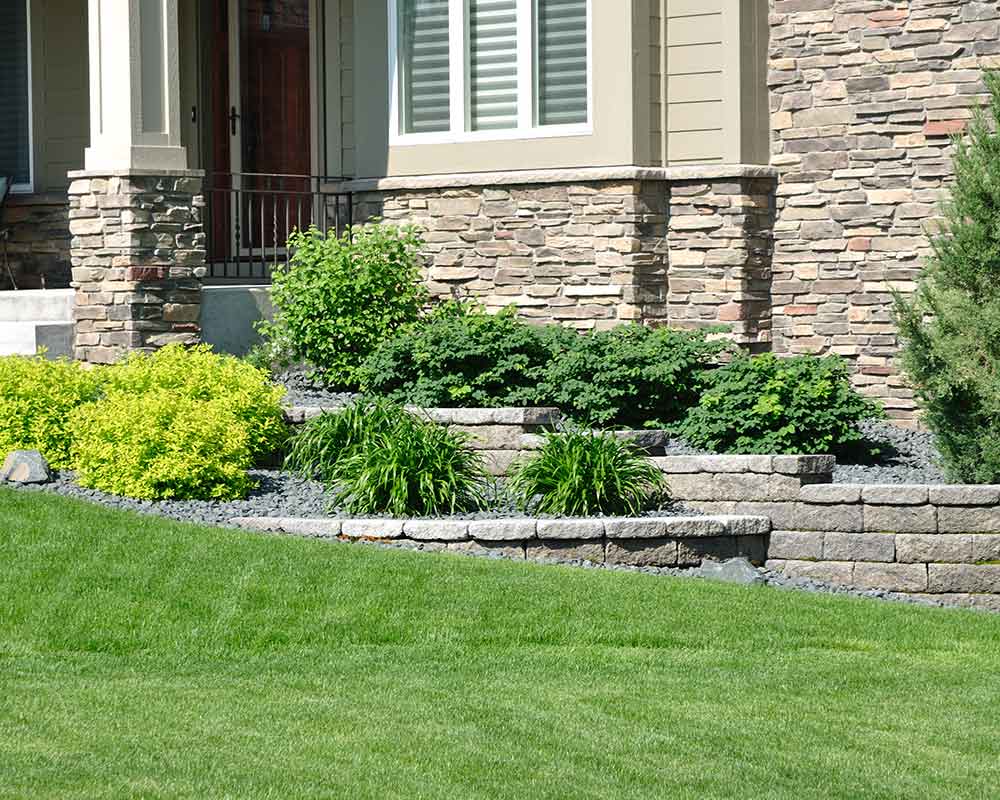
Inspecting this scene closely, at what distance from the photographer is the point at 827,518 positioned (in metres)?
8.98

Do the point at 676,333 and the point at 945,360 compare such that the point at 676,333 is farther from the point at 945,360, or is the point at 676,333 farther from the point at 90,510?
the point at 90,510

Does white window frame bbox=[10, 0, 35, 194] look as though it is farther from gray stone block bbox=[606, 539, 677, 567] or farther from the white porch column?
gray stone block bbox=[606, 539, 677, 567]

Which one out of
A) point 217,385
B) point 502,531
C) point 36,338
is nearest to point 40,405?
point 217,385

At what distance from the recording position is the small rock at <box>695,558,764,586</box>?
852 cm

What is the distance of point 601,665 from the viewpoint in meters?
6.52

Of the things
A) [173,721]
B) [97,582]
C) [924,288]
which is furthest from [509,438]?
[173,721]

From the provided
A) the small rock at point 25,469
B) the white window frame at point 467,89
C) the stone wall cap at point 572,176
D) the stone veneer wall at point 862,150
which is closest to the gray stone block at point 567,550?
the small rock at point 25,469

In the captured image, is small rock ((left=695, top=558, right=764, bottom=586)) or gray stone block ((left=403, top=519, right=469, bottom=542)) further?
small rock ((left=695, top=558, right=764, bottom=586))

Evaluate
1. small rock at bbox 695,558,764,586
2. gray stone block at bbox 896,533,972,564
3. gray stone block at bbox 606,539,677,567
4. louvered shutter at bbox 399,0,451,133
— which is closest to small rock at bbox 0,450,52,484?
gray stone block at bbox 606,539,677,567

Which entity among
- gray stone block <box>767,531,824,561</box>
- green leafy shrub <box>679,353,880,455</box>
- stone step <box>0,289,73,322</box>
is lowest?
gray stone block <box>767,531,824,561</box>

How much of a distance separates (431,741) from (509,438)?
14.9 ft

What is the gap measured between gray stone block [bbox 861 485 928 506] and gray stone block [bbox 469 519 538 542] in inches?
73.7

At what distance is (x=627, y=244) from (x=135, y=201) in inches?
134

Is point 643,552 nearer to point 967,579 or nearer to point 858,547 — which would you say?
point 858,547
